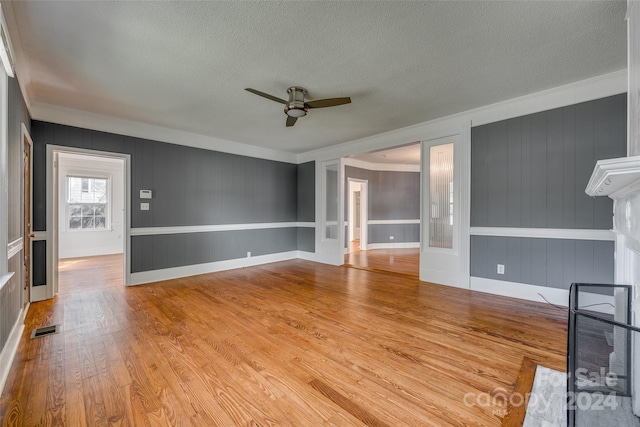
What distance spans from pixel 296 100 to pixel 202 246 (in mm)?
3361

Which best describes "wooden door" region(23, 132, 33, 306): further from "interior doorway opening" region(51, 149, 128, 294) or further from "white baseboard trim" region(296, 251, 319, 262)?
"white baseboard trim" region(296, 251, 319, 262)

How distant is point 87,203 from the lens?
23.9ft

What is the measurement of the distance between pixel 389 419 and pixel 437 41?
109 inches

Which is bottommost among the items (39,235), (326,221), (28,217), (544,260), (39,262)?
(39,262)

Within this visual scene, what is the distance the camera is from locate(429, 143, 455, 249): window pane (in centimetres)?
427

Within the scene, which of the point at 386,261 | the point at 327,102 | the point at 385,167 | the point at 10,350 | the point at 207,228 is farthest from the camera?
the point at 385,167

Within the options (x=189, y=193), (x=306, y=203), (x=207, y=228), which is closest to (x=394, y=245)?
(x=306, y=203)

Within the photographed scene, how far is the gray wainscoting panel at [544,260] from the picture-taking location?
3.08 metres

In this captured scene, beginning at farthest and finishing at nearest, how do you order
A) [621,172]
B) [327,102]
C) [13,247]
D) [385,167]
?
1. [385,167]
2. [327,102]
3. [13,247]
4. [621,172]

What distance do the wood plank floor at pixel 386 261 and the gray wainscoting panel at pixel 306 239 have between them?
874 millimetres

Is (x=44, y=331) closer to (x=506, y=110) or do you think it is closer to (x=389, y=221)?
(x=506, y=110)

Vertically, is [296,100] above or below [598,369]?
above

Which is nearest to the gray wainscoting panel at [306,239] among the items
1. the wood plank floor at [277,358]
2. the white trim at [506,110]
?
the white trim at [506,110]

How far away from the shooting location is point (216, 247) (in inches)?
213
